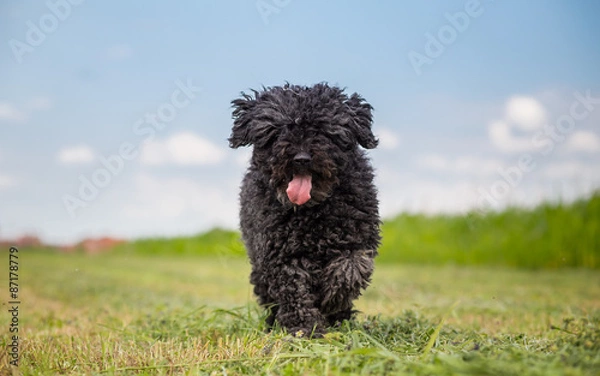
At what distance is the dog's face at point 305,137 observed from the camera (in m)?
4.31

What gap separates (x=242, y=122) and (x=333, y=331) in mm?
1730

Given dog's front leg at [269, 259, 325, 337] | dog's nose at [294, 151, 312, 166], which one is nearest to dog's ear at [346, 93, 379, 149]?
dog's nose at [294, 151, 312, 166]

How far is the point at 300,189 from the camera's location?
→ 4.34m

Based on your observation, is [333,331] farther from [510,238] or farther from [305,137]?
[510,238]

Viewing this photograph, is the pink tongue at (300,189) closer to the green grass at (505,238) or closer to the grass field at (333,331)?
the grass field at (333,331)

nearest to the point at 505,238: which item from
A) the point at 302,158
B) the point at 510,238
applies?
the point at 510,238

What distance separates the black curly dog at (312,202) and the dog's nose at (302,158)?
38 millimetres

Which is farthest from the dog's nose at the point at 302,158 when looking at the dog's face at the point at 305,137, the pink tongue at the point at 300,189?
the pink tongue at the point at 300,189

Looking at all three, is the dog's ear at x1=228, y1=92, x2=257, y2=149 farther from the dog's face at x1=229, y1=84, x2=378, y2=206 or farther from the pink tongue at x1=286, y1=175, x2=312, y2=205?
the pink tongue at x1=286, y1=175, x2=312, y2=205

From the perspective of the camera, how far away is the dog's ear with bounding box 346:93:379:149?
185 inches

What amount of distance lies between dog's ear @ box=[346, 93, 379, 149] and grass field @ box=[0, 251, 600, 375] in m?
1.40

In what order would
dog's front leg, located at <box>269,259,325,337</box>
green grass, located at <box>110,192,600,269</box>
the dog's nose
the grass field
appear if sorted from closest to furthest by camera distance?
the grass field
the dog's nose
dog's front leg, located at <box>269,259,325,337</box>
green grass, located at <box>110,192,600,269</box>

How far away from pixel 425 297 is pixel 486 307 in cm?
126

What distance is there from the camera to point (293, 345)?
3.82m
